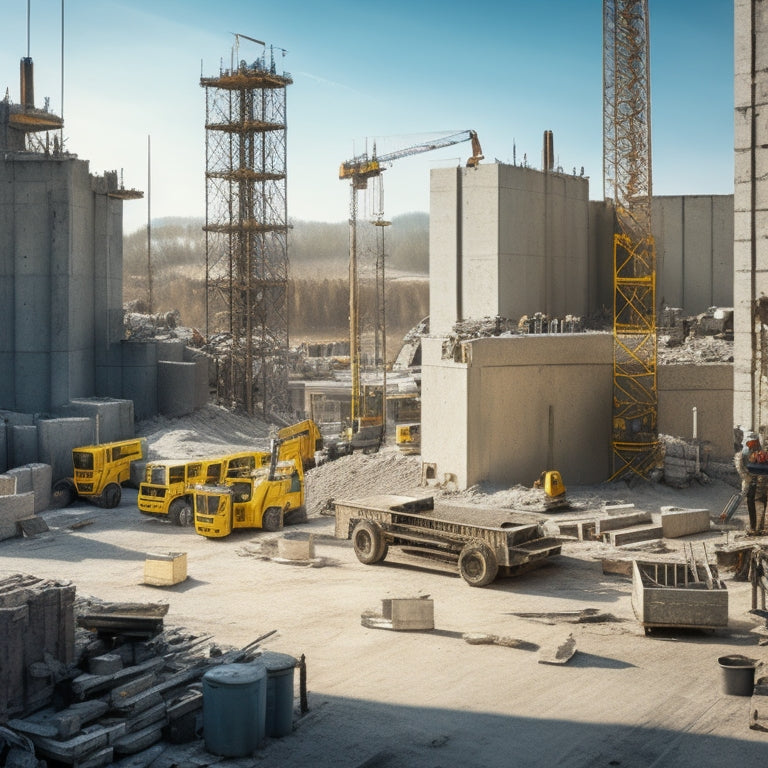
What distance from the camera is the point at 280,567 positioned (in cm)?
2241

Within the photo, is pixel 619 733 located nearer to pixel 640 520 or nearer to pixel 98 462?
pixel 640 520

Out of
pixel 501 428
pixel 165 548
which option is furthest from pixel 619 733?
pixel 501 428

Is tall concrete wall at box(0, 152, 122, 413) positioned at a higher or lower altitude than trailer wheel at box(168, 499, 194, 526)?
higher

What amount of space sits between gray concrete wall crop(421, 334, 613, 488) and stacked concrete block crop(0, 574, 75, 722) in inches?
651

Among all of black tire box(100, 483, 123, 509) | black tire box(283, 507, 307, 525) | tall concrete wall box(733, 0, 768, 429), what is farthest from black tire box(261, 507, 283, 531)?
tall concrete wall box(733, 0, 768, 429)

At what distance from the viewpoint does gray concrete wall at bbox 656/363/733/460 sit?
110 feet

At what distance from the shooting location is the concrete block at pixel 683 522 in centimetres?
2417

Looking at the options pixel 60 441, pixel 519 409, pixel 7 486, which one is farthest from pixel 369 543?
pixel 60 441

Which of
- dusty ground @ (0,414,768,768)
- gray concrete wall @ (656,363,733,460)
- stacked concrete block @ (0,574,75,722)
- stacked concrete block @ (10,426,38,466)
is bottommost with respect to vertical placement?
dusty ground @ (0,414,768,768)

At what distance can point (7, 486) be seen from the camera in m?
27.5

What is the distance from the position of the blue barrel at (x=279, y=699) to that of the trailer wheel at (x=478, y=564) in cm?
781

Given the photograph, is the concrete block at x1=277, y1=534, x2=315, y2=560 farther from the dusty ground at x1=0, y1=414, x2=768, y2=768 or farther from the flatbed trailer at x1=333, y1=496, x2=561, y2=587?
the flatbed trailer at x1=333, y1=496, x2=561, y2=587

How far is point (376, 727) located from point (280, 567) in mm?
9456

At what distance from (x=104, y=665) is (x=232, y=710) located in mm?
1928
